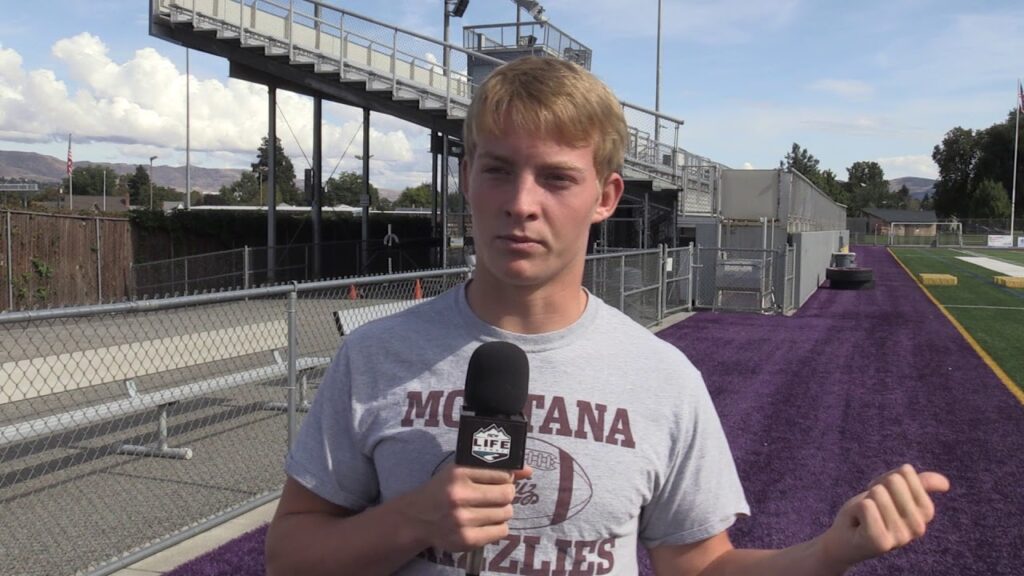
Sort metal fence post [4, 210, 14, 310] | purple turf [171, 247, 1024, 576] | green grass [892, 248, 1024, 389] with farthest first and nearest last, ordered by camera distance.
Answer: metal fence post [4, 210, 14, 310]
green grass [892, 248, 1024, 389]
purple turf [171, 247, 1024, 576]

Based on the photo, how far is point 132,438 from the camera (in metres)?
7.80

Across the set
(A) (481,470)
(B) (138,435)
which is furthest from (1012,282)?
(A) (481,470)

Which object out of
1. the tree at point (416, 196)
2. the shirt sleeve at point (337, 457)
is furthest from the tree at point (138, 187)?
the shirt sleeve at point (337, 457)

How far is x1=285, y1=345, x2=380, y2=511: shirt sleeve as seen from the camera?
1.72 meters

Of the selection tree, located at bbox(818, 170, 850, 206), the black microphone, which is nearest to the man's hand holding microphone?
the black microphone

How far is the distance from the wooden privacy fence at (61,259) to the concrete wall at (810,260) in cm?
1607

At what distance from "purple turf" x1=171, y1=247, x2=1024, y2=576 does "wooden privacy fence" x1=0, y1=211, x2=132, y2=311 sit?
14.5 m

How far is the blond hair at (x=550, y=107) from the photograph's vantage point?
1.66 meters

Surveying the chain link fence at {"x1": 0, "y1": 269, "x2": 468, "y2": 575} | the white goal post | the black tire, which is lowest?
the chain link fence at {"x1": 0, "y1": 269, "x2": 468, "y2": 575}

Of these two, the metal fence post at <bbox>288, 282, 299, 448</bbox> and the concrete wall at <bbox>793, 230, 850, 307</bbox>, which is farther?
the concrete wall at <bbox>793, 230, 850, 307</bbox>

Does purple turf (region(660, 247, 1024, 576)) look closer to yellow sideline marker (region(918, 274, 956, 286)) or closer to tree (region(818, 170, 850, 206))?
yellow sideline marker (region(918, 274, 956, 286))

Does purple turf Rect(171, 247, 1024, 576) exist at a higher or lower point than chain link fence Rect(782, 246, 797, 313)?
lower

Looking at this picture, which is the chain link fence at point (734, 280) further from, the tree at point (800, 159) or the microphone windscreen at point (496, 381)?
the tree at point (800, 159)

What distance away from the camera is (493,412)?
58.7 inches
